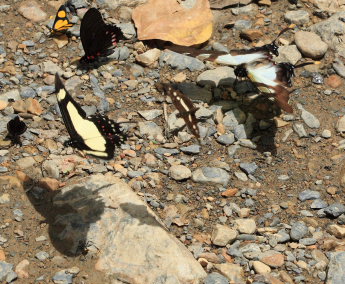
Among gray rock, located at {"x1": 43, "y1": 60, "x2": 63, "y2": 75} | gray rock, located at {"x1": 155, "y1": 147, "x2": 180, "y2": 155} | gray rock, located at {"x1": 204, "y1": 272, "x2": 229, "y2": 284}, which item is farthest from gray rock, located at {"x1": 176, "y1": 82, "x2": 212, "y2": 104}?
gray rock, located at {"x1": 204, "y1": 272, "x2": 229, "y2": 284}

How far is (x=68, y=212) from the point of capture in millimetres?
4453

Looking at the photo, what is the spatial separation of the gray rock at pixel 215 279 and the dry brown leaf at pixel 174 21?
2988 millimetres

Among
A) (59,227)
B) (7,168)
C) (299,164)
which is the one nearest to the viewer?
(59,227)

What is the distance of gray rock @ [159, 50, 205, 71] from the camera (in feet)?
19.6

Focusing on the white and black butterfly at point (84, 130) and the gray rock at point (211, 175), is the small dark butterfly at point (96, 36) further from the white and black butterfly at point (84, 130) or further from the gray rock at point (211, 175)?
the gray rock at point (211, 175)

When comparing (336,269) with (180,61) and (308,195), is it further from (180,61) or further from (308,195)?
(180,61)

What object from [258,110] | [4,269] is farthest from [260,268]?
[258,110]

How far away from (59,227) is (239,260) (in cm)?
145

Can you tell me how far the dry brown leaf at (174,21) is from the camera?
20.4ft

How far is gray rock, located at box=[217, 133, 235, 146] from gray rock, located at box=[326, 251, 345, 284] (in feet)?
5.12

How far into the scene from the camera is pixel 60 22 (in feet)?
20.2

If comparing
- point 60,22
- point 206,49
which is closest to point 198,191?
point 206,49

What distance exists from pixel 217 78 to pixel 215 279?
8.32 ft

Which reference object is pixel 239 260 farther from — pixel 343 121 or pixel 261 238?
pixel 343 121
